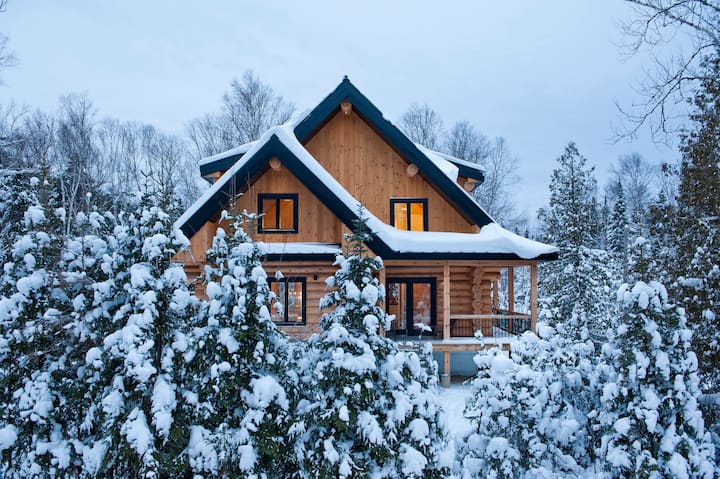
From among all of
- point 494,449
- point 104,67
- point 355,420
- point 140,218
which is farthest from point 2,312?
point 104,67

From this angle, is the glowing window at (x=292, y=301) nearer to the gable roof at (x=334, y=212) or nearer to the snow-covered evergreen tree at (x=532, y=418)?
the gable roof at (x=334, y=212)

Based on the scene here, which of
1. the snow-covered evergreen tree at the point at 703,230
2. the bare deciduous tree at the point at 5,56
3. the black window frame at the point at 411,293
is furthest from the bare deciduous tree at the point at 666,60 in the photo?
the bare deciduous tree at the point at 5,56

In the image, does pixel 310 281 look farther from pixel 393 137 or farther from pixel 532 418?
pixel 532 418

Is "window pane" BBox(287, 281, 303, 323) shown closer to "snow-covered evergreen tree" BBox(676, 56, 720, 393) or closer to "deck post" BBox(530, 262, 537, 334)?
"deck post" BBox(530, 262, 537, 334)

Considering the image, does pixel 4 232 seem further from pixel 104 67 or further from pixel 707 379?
pixel 104 67

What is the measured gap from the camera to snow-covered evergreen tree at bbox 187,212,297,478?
530 centimetres

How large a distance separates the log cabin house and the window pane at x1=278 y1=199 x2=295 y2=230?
0.10 ft

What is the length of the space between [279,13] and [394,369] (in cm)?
17761

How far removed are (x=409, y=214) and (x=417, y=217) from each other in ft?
0.90

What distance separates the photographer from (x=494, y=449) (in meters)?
5.64

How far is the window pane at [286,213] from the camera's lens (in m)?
13.9

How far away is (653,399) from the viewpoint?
545 cm

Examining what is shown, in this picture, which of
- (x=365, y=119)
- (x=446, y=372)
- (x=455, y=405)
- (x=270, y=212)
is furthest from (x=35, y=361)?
(x=365, y=119)

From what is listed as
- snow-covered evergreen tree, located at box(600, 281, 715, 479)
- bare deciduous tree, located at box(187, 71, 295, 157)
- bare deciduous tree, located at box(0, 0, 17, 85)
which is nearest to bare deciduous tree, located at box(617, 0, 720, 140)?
snow-covered evergreen tree, located at box(600, 281, 715, 479)
